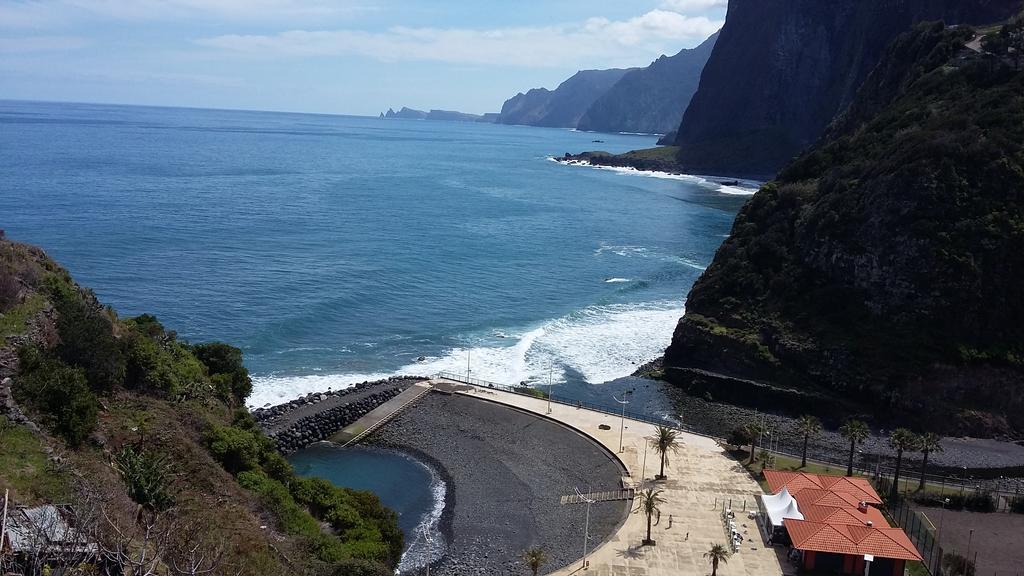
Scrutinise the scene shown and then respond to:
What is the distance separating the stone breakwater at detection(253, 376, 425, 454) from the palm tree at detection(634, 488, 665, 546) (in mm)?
22359

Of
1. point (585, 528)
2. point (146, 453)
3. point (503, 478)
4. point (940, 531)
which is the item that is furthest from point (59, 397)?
point (940, 531)

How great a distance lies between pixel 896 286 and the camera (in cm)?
6134

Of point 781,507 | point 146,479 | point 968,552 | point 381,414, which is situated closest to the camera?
point 146,479

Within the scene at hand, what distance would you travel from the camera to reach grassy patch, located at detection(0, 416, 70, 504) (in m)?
23.1

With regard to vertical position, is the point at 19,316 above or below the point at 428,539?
above

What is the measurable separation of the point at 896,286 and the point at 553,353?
29740 millimetres

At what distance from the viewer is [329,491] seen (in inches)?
1491

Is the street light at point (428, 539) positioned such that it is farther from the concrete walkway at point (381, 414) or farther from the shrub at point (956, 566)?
the shrub at point (956, 566)

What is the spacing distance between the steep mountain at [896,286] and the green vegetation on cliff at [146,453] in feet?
121

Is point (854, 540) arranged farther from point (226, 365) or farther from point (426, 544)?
point (226, 365)

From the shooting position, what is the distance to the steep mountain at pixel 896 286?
56.2 meters

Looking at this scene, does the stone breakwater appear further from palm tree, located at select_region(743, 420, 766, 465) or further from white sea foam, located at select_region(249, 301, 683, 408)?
palm tree, located at select_region(743, 420, 766, 465)

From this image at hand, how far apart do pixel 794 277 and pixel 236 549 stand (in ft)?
183

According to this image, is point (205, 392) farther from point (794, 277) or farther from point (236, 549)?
point (794, 277)
